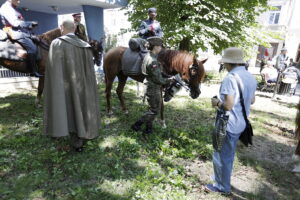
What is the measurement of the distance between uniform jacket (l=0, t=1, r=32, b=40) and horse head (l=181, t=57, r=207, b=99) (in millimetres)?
4141

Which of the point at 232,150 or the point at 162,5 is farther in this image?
the point at 162,5

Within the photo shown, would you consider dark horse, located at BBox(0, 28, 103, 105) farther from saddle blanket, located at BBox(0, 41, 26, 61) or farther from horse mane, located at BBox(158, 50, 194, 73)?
horse mane, located at BBox(158, 50, 194, 73)

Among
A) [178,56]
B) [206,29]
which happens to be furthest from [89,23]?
[178,56]

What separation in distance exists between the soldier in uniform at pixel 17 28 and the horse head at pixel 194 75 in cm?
389

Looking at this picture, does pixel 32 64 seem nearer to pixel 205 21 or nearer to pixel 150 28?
pixel 150 28

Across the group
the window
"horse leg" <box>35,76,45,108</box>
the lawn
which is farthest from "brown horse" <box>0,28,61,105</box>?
the window

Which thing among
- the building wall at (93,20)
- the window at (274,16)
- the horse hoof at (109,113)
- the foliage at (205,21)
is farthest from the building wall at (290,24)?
the horse hoof at (109,113)

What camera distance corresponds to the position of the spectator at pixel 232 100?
2.46 meters

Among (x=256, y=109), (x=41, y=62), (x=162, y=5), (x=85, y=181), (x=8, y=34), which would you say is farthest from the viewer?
(x=162, y=5)

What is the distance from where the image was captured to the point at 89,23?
9.51 m

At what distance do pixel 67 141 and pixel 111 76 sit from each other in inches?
84.3

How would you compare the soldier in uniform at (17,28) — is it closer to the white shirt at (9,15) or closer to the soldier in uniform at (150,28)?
the white shirt at (9,15)

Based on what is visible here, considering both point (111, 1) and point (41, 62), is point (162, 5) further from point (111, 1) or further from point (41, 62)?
point (41, 62)

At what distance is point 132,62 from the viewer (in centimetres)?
477
